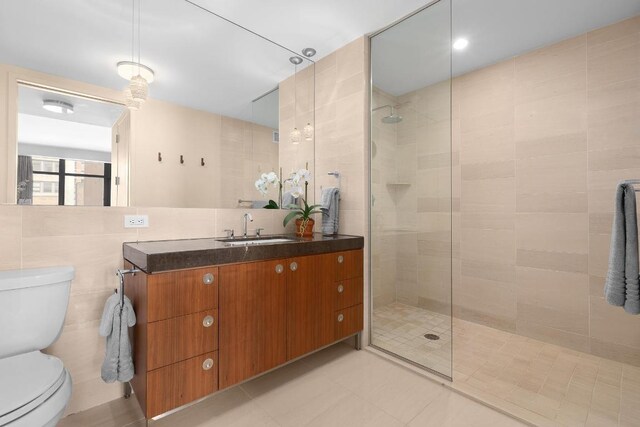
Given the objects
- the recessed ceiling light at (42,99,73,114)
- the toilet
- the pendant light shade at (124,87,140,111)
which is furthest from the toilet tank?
the pendant light shade at (124,87,140,111)

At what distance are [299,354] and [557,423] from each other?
143cm

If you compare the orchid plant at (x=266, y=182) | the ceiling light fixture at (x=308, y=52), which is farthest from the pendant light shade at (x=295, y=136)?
the ceiling light fixture at (x=308, y=52)

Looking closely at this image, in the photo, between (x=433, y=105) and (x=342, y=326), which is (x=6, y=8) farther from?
(x=342, y=326)

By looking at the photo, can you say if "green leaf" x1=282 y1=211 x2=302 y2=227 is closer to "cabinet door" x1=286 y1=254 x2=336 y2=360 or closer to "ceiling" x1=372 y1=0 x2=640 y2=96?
"cabinet door" x1=286 y1=254 x2=336 y2=360

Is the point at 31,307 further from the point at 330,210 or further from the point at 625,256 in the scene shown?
the point at 625,256

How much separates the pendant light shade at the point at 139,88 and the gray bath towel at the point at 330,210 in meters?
1.43

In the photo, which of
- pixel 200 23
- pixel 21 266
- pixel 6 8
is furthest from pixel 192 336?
pixel 200 23

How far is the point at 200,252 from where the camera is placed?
1447 mm

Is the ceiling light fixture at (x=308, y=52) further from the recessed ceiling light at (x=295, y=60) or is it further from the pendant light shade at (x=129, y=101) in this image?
the pendant light shade at (x=129, y=101)

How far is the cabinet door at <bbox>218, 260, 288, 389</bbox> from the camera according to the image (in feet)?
5.06

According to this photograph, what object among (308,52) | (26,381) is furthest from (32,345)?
(308,52)

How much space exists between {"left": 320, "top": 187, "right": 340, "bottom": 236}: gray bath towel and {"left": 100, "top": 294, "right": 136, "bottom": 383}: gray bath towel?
148 cm

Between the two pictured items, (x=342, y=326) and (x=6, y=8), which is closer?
(x=6, y=8)

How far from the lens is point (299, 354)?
1879 millimetres
